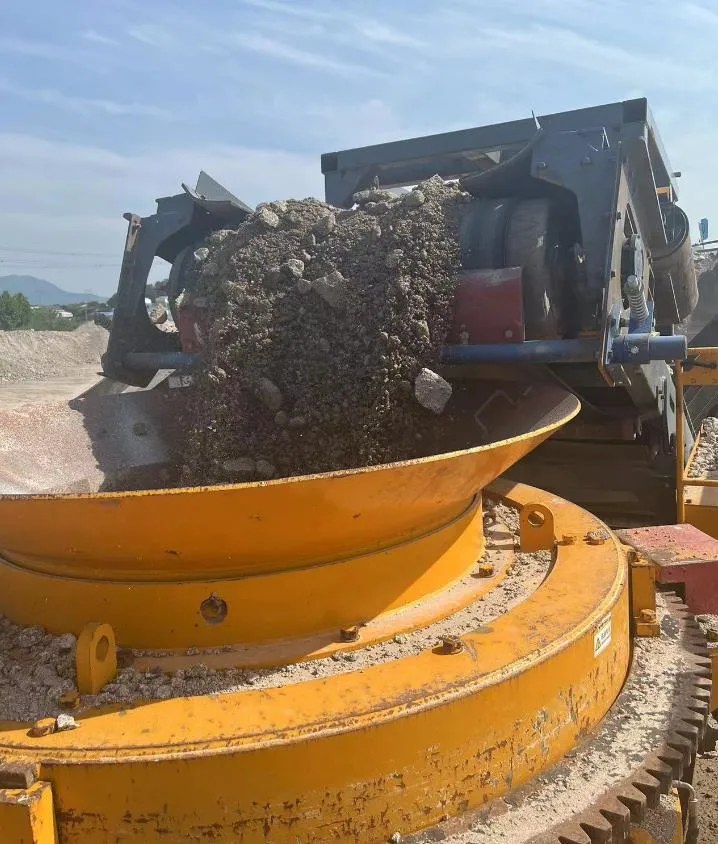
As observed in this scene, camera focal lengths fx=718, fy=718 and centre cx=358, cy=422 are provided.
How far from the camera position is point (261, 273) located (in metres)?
3.04

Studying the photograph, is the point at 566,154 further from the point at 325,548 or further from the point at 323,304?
the point at 325,548

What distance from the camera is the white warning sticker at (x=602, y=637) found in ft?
6.24

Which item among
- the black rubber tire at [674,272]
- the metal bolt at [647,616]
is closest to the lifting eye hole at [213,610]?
the metal bolt at [647,616]

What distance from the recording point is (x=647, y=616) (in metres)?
2.38

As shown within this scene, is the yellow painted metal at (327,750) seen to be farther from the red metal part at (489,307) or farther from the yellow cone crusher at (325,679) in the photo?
the red metal part at (489,307)

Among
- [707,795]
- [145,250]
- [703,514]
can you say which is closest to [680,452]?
[703,514]

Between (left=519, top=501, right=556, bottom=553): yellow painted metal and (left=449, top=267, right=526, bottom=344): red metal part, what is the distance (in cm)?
69

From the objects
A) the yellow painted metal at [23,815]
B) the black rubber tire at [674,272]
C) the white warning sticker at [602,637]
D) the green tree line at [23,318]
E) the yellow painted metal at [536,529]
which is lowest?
the yellow painted metal at [23,815]

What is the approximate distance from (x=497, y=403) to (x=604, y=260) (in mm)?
705

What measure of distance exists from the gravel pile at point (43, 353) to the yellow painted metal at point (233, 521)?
67.8 ft

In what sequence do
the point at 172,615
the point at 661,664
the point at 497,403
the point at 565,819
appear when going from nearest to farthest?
the point at 565,819
the point at 172,615
the point at 661,664
the point at 497,403

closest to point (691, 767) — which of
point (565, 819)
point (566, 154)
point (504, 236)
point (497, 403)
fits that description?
point (565, 819)

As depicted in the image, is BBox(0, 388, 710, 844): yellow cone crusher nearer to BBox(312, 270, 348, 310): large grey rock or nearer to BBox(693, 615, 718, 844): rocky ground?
BBox(693, 615, 718, 844): rocky ground

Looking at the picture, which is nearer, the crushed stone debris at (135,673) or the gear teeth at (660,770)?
the crushed stone debris at (135,673)
